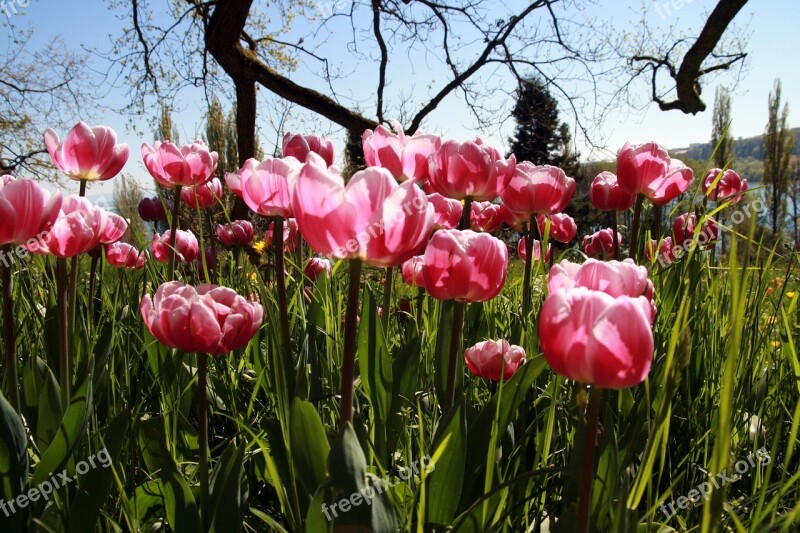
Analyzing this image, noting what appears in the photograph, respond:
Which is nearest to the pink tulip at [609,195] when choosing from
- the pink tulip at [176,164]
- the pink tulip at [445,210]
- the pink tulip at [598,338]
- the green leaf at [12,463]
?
the pink tulip at [445,210]

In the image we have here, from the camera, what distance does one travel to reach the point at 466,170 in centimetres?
105

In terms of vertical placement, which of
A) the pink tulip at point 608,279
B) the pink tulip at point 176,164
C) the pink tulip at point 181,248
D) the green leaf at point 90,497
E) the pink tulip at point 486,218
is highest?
the pink tulip at point 176,164

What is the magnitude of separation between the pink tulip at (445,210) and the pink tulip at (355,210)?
0.65 m

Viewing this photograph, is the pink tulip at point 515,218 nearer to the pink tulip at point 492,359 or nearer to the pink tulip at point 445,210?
the pink tulip at point 445,210

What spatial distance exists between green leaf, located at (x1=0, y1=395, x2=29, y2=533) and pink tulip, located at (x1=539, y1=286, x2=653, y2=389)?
69 centimetres

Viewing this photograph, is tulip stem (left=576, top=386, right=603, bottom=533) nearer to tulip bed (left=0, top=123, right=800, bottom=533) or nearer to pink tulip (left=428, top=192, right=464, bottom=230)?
tulip bed (left=0, top=123, right=800, bottom=533)

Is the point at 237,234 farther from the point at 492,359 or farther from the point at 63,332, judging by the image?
the point at 492,359

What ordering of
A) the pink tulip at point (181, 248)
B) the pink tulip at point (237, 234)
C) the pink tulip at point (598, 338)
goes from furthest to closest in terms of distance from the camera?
the pink tulip at point (237, 234)
the pink tulip at point (181, 248)
the pink tulip at point (598, 338)

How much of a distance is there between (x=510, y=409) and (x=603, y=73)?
27.6 ft

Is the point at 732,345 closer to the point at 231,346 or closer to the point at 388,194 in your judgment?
the point at 388,194

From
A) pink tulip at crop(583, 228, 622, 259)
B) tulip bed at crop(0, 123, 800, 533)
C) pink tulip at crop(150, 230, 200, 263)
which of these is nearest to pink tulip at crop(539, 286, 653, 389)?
tulip bed at crop(0, 123, 800, 533)

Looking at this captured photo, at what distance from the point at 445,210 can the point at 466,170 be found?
267 mm

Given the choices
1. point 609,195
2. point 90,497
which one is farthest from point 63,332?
point 609,195

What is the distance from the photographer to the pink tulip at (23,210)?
82cm
